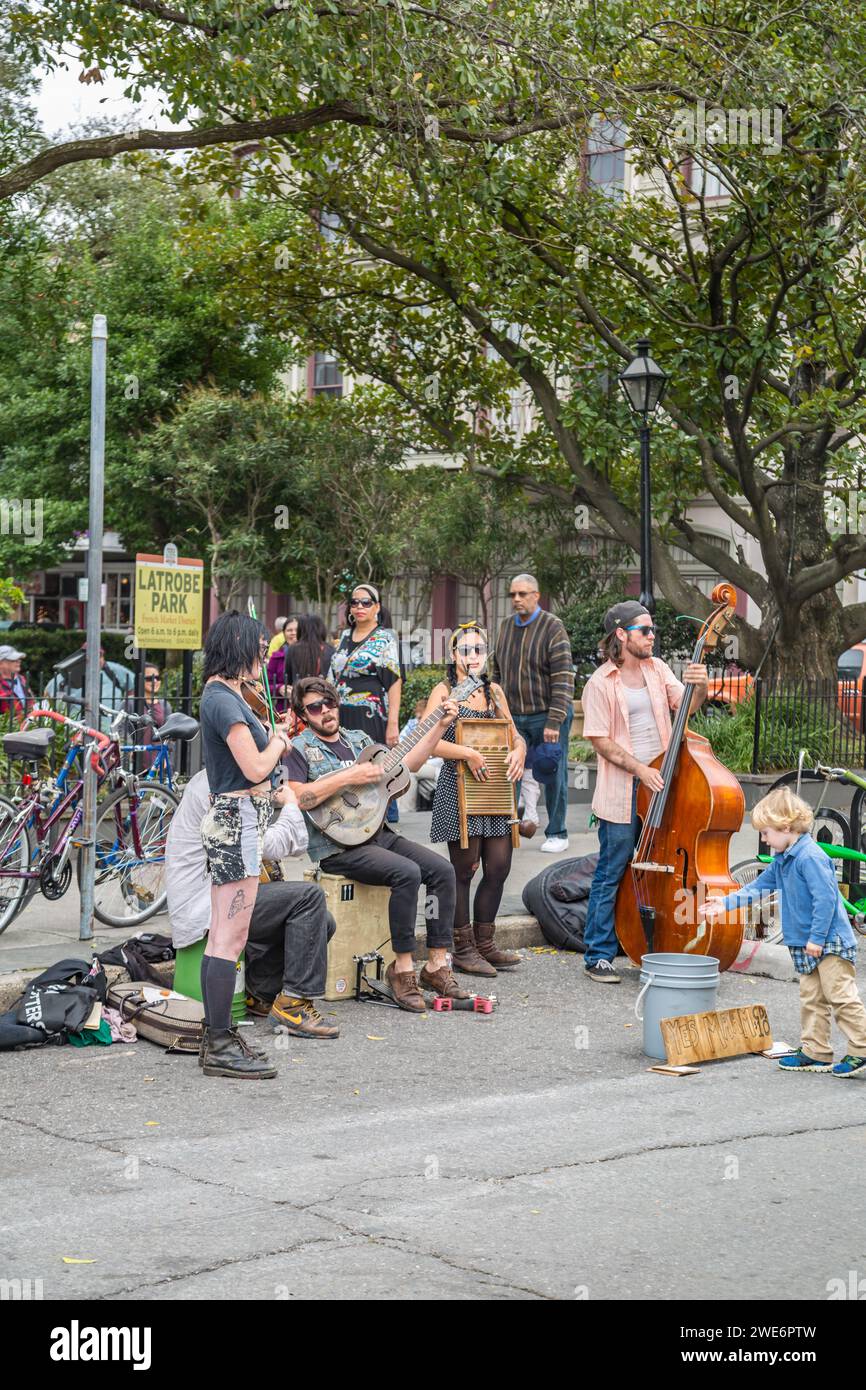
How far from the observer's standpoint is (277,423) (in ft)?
92.9

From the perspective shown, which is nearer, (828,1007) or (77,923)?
(828,1007)

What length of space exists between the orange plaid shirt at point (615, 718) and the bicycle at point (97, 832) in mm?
2632

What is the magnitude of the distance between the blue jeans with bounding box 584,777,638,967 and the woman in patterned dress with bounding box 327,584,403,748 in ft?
8.68

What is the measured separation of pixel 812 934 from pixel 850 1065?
590 millimetres

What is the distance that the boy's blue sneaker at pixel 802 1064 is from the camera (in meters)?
7.23

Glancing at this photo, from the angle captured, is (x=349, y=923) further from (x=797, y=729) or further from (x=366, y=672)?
(x=797, y=729)

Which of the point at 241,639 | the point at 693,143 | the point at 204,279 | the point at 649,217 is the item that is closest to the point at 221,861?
the point at 241,639

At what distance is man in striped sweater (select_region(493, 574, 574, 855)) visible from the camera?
473 inches

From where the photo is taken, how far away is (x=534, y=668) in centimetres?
1210

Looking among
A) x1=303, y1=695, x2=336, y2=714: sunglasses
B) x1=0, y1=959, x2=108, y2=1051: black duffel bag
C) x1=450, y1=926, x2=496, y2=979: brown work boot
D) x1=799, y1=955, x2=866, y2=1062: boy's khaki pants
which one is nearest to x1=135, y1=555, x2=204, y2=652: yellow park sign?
x1=303, y1=695, x2=336, y2=714: sunglasses

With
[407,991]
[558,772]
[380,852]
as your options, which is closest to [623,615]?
[380,852]

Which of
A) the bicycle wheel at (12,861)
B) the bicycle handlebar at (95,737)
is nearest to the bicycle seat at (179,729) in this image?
the bicycle handlebar at (95,737)

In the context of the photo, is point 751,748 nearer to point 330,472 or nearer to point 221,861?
point 221,861

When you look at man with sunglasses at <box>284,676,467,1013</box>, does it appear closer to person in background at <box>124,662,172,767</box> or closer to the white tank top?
the white tank top
